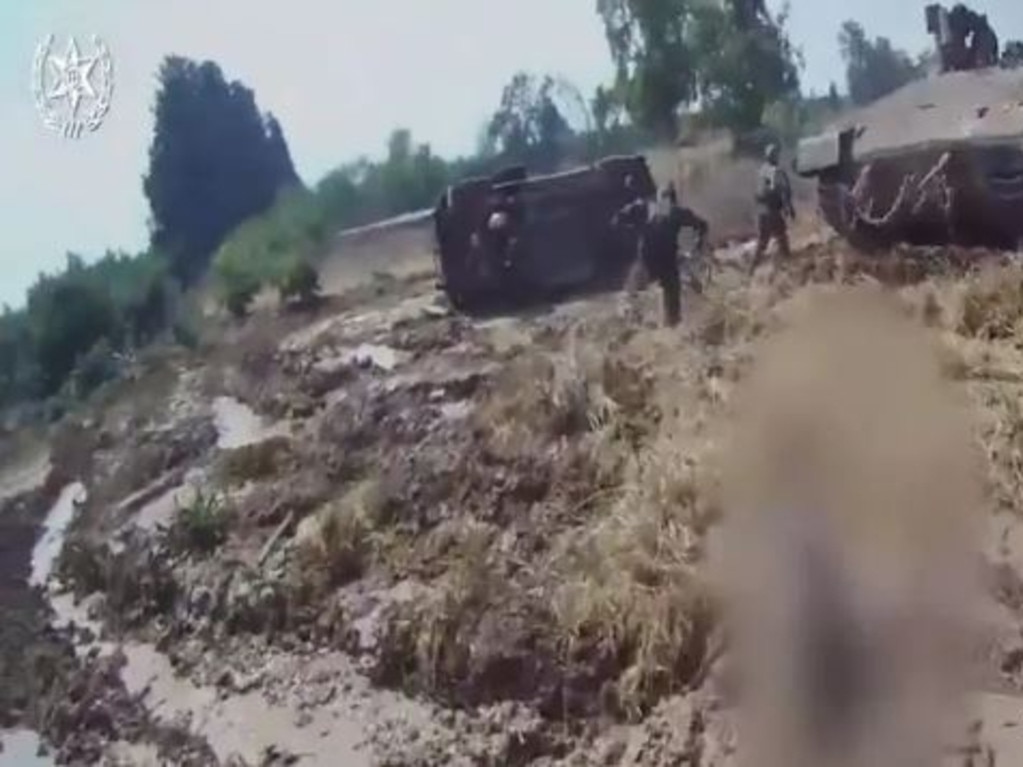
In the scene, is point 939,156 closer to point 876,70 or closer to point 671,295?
point 671,295

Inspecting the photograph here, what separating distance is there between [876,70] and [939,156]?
145 inches

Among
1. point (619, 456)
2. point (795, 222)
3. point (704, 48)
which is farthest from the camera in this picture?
point (704, 48)

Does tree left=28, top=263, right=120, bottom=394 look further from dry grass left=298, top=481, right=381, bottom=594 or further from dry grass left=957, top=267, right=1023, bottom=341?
dry grass left=957, top=267, right=1023, bottom=341

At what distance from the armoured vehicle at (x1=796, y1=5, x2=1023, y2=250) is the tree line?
2537mm

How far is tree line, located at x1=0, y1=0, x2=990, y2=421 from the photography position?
17.2 metres

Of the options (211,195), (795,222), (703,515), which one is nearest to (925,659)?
(703,515)

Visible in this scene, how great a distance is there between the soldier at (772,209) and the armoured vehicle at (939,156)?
0.20 metres

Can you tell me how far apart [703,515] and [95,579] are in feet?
23.0

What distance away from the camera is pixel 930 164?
447 inches

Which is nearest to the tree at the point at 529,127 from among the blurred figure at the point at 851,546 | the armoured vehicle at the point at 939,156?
the armoured vehicle at the point at 939,156

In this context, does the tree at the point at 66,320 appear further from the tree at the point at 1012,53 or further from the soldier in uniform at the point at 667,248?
the tree at the point at 1012,53

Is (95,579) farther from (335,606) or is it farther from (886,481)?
(886,481)

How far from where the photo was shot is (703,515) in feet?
26.4

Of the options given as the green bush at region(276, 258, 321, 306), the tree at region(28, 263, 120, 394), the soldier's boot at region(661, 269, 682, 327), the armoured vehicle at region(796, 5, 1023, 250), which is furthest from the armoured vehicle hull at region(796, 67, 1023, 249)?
the tree at region(28, 263, 120, 394)
